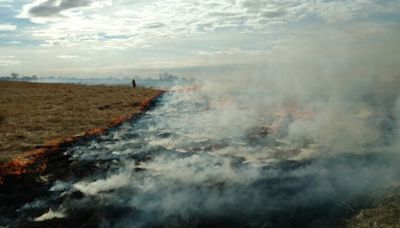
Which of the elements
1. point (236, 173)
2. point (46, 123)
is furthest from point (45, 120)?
point (236, 173)

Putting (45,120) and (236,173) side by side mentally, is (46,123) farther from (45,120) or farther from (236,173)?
(236,173)

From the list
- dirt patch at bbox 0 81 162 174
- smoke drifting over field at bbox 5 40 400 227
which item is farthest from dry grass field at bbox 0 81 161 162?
smoke drifting over field at bbox 5 40 400 227

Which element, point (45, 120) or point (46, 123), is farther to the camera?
point (45, 120)

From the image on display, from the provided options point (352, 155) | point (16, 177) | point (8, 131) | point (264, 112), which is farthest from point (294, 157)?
point (8, 131)

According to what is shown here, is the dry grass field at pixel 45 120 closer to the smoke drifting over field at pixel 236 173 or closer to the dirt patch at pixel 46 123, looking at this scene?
the dirt patch at pixel 46 123

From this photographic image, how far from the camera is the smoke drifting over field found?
38.8ft

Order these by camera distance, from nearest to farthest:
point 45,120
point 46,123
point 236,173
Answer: point 236,173
point 46,123
point 45,120

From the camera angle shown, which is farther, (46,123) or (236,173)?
(46,123)

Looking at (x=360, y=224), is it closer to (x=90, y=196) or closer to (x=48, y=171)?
(x=90, y=196)

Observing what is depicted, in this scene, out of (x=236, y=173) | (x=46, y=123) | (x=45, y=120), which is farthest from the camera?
(x=45, y=120)

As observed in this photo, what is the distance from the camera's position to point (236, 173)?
1559 cm

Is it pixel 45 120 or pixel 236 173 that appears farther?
pixel 45 120

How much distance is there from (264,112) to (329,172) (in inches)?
798

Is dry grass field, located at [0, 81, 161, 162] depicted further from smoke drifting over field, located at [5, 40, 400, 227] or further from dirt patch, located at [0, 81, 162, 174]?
smoke drifting over field, located at [5, 40, 400, 227]
